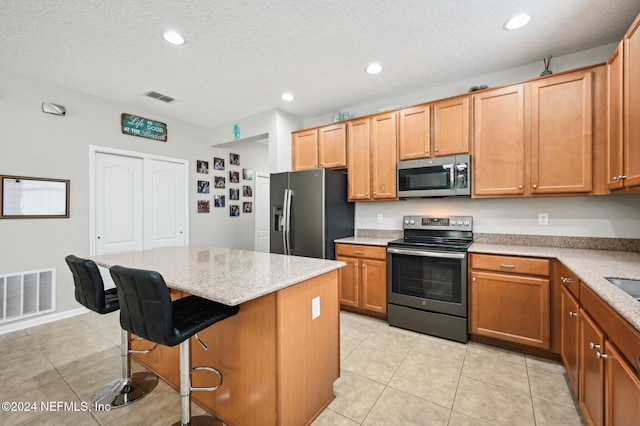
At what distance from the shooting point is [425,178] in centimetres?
300

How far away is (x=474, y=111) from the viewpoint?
2.74 m

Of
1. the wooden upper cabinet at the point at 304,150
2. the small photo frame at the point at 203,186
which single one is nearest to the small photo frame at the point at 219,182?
the small photo frame at the point at 203,186

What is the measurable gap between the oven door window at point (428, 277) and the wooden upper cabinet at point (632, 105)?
1252 mm

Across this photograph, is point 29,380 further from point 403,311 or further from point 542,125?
point 542,125

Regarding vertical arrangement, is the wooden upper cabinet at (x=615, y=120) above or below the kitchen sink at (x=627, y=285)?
above

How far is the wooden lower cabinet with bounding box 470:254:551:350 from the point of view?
7.33 ft

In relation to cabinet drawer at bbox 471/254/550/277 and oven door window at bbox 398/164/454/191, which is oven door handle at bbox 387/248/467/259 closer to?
cabinet drawer at bbox 471/254/550/277

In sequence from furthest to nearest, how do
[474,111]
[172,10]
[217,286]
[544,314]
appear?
1. [474,111]
2. [544,314]
3. [172,10]
4. [217,286]

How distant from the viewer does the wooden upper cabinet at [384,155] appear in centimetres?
322

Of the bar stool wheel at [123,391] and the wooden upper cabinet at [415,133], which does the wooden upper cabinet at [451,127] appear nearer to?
the wooden upper cabinet at [415,133]

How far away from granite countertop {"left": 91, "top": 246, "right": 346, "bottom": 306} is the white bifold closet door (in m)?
1.79

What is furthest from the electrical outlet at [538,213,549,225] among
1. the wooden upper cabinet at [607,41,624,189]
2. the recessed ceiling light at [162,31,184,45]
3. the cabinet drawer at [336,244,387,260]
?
the recessed ceiling light at [162,31,184,45]

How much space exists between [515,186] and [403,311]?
64.6 inches

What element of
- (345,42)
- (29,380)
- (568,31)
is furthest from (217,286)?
(568,31)
